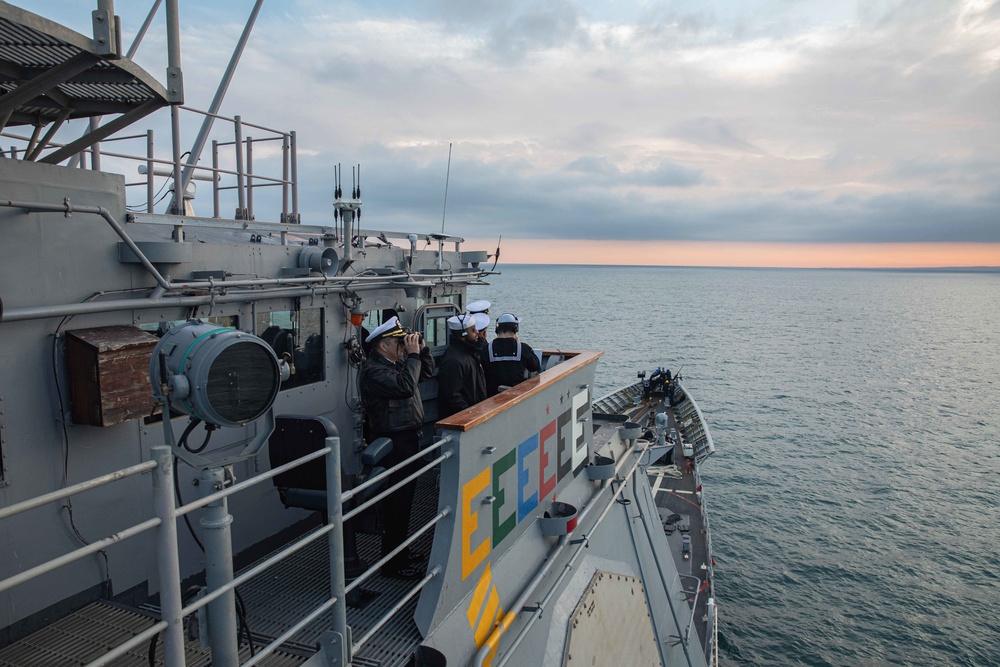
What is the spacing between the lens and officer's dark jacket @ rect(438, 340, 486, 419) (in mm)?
5637

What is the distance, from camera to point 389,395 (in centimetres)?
473

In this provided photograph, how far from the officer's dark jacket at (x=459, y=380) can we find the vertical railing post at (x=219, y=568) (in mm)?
2990

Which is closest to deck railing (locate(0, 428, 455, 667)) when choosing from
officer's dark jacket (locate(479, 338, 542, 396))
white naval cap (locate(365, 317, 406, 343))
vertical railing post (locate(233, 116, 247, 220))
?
white naval cap (locate(365, 317, 406, 343))

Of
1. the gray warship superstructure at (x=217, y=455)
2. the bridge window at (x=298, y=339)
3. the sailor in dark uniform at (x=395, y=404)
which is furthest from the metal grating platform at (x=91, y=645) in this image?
the bridge window at (x=298, y=339)

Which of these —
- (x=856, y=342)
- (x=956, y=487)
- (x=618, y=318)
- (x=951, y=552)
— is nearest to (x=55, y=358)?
(x=951, y=552)

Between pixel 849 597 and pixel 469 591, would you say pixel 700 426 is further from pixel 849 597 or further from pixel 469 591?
pixel 469 591

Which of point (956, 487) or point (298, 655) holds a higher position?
point (298, 655)

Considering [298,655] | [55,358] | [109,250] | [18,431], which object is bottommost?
[298,655]

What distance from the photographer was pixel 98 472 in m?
4.18

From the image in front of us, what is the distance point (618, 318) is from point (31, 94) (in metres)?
83.1

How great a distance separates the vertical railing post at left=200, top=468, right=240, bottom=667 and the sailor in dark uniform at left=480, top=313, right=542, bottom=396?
3.65 metres

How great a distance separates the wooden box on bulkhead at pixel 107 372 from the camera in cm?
384

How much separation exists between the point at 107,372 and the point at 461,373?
265 centimetres

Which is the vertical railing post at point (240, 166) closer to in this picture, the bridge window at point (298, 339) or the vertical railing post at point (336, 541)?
the bridge window at point (298, 339)
